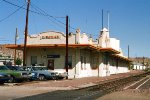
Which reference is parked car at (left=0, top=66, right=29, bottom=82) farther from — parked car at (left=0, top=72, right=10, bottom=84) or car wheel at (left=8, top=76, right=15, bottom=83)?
parked car at (left=0, top=72, right=10, bottom=84)

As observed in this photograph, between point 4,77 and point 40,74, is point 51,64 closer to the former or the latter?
point 40,74

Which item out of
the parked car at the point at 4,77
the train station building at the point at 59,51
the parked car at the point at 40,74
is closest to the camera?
the parked car at the point at 4,77

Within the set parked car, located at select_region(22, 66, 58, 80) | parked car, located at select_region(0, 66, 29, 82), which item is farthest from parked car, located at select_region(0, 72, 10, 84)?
parked car, located at select_region(22, 66, 58, 80)

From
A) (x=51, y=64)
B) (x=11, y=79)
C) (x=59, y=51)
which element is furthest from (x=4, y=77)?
(x=59, y=51)

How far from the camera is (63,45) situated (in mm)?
48062

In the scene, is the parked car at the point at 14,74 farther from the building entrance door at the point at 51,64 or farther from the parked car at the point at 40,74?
the building entrance door at the point at 51,64

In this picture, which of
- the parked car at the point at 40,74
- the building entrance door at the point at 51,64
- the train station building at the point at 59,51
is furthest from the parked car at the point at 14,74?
the building entrance door at the point at 51,64

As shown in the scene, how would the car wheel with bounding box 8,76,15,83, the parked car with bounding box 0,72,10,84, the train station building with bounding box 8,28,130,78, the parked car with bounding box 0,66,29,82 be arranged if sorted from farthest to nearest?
the train station building with bounding box 8,28,130,78
the car wheel with bounding box 8,76,15,83
the parked car with bounding box 0,66,29,82
the parked car with bounding box 0,72,10,84

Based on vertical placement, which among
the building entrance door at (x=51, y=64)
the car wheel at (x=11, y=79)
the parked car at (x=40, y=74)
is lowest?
the car wheel at (x=11, y=79)

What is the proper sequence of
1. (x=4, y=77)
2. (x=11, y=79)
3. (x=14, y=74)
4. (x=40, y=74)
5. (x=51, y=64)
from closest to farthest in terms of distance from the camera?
(x=4, y=77) < (x=11, y=79) < (x=14, y=74) < (x=40, y=74) < (x=51, y=64)

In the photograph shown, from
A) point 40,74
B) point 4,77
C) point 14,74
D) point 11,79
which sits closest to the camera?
point 4,77

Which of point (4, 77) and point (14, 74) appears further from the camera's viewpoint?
point (14, 74)

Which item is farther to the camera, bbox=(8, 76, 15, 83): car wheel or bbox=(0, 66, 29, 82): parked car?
bbox=(8, 76, 15, 83): car wheel


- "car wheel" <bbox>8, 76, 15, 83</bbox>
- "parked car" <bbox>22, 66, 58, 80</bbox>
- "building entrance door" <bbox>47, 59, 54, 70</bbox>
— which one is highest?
"building entrance door" <bbox>47, 59, 54, 70</bbox>
